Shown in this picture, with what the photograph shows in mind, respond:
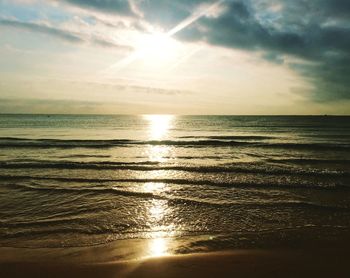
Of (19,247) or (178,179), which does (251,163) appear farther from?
(19,247)

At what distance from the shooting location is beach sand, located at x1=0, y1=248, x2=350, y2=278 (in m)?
5.29

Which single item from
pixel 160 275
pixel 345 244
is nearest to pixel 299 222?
pixel 345 244

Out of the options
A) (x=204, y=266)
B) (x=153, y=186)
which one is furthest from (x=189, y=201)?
(x=204, y=266)

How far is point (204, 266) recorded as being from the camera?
5543mm

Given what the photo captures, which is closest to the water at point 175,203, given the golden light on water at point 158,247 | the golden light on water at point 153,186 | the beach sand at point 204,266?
the golden light on water at point 153,186

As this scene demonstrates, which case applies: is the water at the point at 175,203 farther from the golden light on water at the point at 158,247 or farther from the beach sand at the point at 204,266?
the beach sand at the point at 204,266

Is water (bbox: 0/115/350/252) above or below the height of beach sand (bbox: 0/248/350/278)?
below

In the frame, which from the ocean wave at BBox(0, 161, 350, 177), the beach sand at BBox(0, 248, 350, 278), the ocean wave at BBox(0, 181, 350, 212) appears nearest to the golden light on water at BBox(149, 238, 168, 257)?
the beach sand at BBox(0, 248, 350, 278)

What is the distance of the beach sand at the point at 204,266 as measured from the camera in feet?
17.4

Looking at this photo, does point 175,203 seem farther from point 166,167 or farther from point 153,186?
point 166,167

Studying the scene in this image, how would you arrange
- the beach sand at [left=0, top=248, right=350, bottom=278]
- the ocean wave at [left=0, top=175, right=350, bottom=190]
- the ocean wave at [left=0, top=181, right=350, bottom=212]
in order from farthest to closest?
1. the ocean wave at [left=0, top=175, right=350, bottom=190]
2. the ocean wave at [left=0, top=181, right=350, bottom=212]
3. the beach sand at [left=0, top=248, right=350, bottom=278]

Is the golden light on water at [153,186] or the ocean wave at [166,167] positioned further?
the ocean wave at [166,167]

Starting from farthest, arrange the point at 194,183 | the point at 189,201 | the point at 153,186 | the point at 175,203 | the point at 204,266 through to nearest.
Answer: the point at 194,183
the point at 153,186
the point at 189,201
the point at 175,203
the point at 204,266

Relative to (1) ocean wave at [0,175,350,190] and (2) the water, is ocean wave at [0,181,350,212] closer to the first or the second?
(2) the water
